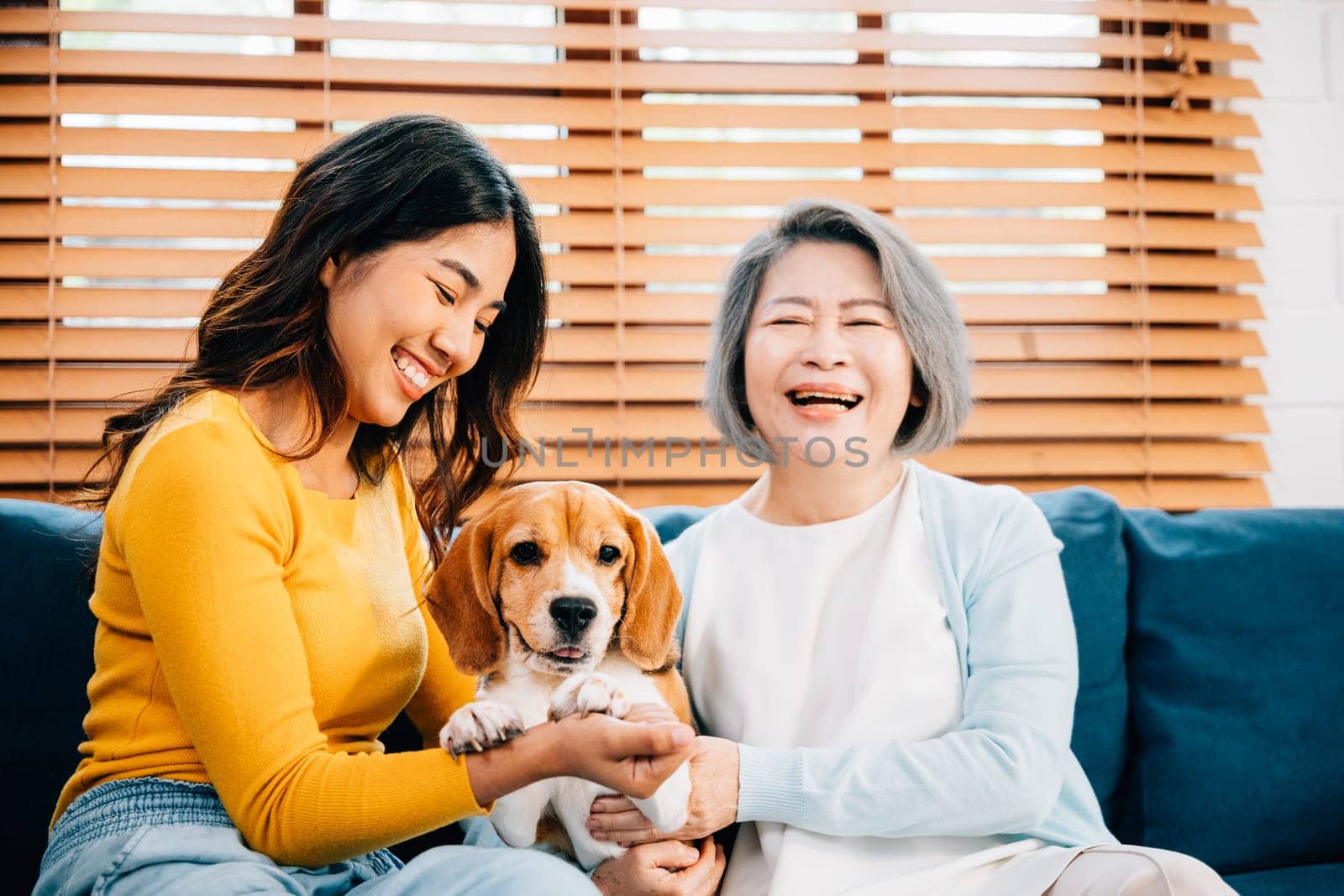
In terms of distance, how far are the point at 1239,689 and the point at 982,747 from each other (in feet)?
2.43

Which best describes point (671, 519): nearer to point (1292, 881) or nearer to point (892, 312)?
point (892, 312)

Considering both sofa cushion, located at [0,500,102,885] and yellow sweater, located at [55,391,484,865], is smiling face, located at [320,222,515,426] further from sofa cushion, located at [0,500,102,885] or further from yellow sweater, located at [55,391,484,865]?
sofa cushion, located at [0,500,102,885]

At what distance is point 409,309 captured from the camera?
121 cm

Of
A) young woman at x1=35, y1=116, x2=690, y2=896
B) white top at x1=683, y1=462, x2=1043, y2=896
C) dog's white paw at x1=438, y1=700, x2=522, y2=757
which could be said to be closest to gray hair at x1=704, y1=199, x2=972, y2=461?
white top at x1=683, y1=462, x2=1043, y2=896

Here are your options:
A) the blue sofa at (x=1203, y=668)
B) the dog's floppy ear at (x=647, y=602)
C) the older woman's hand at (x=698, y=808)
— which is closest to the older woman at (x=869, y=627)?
the older woman's hand at (x=698, y=808)

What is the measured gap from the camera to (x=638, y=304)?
216 cm

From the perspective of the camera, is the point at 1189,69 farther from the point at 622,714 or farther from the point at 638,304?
the point at 622,714

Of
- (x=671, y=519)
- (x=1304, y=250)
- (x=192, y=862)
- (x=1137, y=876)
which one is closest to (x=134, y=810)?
(x=192, y=862)

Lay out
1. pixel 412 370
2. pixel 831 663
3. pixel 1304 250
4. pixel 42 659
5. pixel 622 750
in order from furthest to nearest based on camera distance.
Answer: pixel 1304 250, pixel 42 659, pixel 831 663, pixel 412 370, pixel 622 750

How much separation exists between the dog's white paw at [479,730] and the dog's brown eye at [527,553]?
18cm

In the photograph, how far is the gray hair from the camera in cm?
146

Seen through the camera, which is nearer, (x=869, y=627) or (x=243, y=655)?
(x=243, y=655)

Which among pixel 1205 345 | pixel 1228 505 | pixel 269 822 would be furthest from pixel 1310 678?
pixel 269 822

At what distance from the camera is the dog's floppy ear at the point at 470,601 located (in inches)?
47.0
